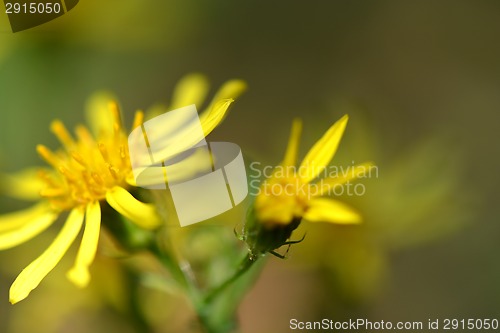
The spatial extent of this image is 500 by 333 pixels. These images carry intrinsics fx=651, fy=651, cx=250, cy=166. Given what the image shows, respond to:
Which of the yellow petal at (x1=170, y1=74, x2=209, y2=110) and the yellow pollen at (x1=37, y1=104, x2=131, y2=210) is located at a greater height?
the yellow petal at (x1=170, y1=74, x2=209, y2=110)

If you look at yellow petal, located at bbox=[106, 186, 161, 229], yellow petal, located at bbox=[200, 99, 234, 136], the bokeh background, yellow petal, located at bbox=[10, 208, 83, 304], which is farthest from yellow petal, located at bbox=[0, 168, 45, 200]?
yellow petal, located at bbox=[200, 99, 234, 136]

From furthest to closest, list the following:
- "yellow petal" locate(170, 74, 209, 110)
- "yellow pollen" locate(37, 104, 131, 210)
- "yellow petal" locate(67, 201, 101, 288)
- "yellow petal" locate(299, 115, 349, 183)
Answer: "yellow petal" locate(170, 74, 209, 110) < "yellow pollen" locate(37, 104, 131, 210) < "yellow petal" locate(299, 115, 349, 183) < "yellow petal" locate(67, 201, 101, 288)

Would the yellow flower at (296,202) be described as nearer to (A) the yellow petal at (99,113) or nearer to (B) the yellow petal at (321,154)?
(B) the yellow petal at (321,154)

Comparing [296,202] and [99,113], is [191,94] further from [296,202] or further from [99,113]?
[296,202]

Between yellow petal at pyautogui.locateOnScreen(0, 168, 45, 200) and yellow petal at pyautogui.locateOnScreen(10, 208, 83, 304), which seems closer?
yellow petal at pyautogui.locateOnScreen(10, 208, 83, 304)

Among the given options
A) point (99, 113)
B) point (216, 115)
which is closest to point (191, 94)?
A: point (99, 113)

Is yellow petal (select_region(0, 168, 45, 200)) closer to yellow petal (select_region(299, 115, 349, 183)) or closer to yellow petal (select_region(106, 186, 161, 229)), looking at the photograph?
yellow petal (select_region(106, 186, 161, 229))

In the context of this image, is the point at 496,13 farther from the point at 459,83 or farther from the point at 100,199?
the point at 100,199
